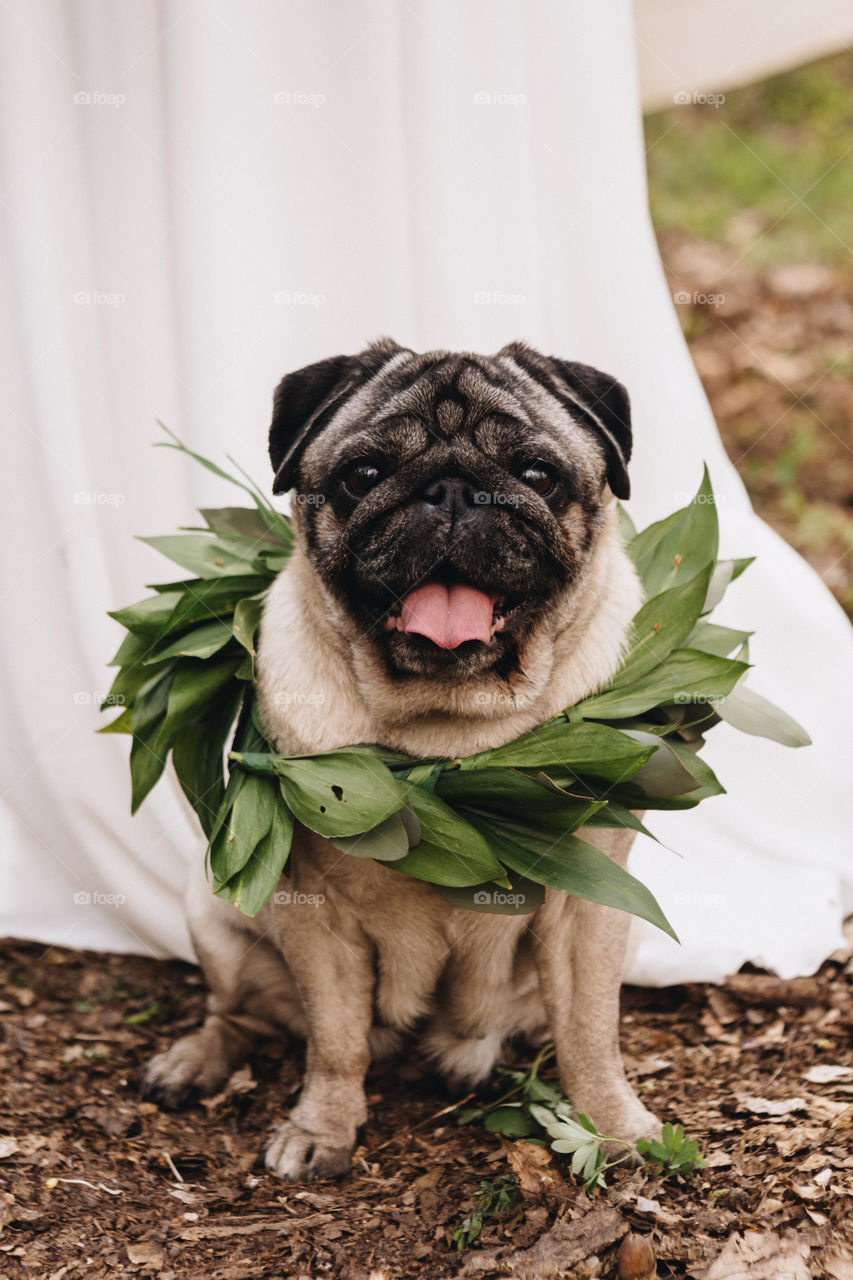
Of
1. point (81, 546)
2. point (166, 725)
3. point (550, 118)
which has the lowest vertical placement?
point (166, 725)

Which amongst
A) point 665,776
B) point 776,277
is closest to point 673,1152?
point 665,776

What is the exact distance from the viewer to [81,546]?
11.3 feet

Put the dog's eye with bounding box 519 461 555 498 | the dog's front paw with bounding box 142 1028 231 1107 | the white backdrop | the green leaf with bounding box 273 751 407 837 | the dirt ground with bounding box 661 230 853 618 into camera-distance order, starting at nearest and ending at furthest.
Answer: the green leaf with bounding box 273 751 407 837, the dog's eye with bounding box 519 461 555 498, the dog's front paw with bounding box 142 1028 231 1107, the white backdrop, the dirt ground with bounding box 661 230 853 618

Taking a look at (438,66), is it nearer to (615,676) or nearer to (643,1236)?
(615,676)

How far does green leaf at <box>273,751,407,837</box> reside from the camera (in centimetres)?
223

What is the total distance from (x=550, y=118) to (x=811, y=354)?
9.95ft

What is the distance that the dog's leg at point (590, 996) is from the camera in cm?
249

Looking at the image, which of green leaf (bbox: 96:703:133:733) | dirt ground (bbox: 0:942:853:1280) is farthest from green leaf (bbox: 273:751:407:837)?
dirt ground (bbox: 0:942:853:1280)

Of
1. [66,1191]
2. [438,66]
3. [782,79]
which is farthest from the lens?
[782,79]

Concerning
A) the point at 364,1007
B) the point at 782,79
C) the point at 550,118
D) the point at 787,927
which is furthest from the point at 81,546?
the point at 782,79

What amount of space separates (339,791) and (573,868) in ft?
1.62

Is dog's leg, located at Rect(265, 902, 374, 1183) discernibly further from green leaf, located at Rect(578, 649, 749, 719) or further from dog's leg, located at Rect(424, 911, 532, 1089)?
green leaf, located at Rect(578, 649, 749, 719)

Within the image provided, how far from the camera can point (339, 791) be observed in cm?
229

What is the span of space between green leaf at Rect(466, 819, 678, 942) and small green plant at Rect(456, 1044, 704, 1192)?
1.48 ft
